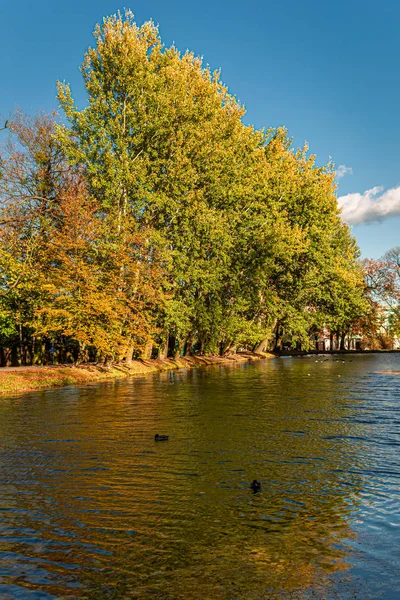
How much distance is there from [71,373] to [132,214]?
57.3ft

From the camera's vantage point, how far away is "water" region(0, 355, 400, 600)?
7.91m

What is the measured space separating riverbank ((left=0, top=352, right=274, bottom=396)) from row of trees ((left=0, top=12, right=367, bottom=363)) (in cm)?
157

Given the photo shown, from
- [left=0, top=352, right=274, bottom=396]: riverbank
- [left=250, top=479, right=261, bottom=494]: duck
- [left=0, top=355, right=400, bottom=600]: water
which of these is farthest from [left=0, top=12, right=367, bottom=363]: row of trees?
[left=250, top=479, right=261, bottom=494]: duck

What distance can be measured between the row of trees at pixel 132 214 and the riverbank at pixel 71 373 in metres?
1.57

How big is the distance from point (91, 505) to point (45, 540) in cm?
184

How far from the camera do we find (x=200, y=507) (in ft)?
36.2

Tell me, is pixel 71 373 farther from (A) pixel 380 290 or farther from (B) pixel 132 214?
(A) pixel 380 290

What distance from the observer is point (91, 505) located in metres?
11.2

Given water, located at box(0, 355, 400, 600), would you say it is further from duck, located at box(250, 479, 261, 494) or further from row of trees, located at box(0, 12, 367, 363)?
row of trees, located at box(0, 12, 367, 363)

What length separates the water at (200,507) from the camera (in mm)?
7914

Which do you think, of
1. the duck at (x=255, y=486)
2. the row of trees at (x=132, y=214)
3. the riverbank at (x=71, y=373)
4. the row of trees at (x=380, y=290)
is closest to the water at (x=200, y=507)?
the duck at (x=255, y=486)

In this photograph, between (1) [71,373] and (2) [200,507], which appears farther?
(1) [71,373]

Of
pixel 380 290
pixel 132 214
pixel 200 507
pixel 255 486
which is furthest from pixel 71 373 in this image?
pixel 380 290

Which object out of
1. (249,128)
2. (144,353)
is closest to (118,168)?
(144,353)
